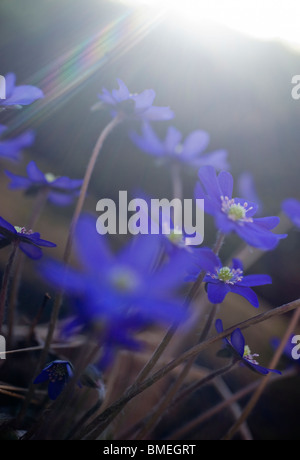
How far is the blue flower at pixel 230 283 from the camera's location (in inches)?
22.3

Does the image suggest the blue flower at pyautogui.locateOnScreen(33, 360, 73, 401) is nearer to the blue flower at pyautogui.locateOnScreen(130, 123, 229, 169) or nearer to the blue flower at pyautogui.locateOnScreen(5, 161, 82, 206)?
the blue flower at pyautogui.locateOnScreen(5, 161, 82, 206)

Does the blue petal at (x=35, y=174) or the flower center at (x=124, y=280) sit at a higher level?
the blue petal at (x=35, y=174)

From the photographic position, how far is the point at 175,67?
1.36 metres

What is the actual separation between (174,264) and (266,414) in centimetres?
101

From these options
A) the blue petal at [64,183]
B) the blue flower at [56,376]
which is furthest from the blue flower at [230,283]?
the blue petal at [64,183]

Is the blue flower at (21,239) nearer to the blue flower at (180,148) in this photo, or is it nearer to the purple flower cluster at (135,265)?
the purple flower cluster at (135,265)

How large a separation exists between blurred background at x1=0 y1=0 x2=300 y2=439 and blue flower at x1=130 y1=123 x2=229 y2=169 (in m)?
0.06

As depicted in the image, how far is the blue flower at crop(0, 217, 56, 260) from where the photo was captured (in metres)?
0.56

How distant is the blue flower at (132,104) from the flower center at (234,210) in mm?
234

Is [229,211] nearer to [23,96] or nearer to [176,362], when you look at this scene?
[176,362]

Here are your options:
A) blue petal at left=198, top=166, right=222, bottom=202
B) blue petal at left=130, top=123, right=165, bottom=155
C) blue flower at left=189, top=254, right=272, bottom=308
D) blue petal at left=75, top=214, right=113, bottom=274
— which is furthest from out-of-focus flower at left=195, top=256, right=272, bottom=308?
blue petal at left=130, top=123, right=165, bottom=155

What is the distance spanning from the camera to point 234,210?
0.60 meters
